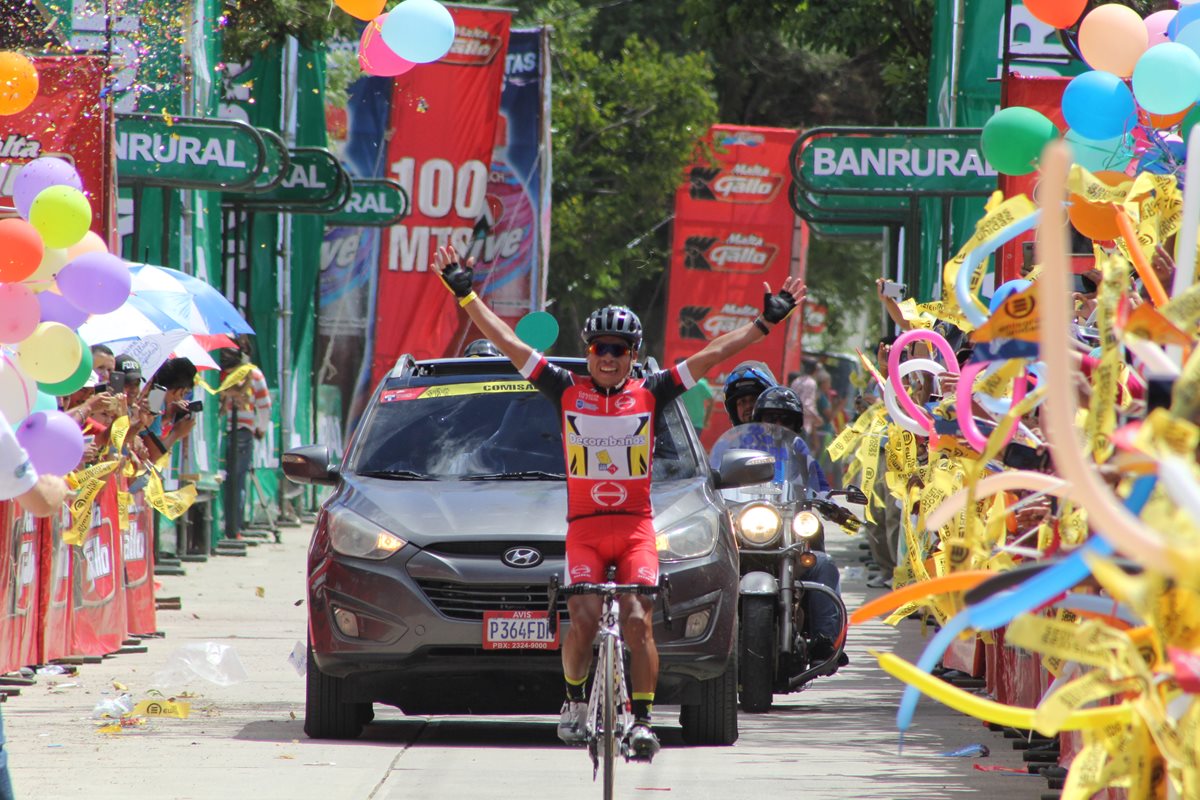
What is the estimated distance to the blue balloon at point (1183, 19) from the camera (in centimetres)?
815

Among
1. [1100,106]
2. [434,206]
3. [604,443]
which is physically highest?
[434,206]

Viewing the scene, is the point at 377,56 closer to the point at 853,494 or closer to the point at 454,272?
the point at 853,494

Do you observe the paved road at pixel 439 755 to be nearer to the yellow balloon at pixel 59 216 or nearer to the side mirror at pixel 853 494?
the side mirror at pixel 853 494

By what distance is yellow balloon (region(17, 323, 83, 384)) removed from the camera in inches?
300

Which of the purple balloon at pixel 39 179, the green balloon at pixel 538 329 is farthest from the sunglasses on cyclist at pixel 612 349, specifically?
the green balloon at pixel 538 329

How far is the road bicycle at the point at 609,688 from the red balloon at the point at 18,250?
2.57 m

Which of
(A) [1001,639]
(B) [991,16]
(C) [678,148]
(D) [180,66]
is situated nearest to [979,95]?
(B) [991,16]

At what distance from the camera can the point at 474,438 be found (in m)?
9.70

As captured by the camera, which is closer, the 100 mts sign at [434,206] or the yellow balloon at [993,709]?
the yellow balloon at [993,709]

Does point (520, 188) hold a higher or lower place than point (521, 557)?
higher

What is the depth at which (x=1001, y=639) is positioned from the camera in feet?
31.8

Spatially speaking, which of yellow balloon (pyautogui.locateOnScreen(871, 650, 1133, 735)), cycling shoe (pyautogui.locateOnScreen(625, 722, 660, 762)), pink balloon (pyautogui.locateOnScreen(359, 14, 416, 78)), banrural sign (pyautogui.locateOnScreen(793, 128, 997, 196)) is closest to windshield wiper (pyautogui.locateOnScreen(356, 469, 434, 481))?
cycling shoe (pyautogui.locateOnScreen(625, 722, 660, 762))

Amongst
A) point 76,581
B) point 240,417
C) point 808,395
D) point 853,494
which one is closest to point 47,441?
point 853,494

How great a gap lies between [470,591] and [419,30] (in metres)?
3.31
